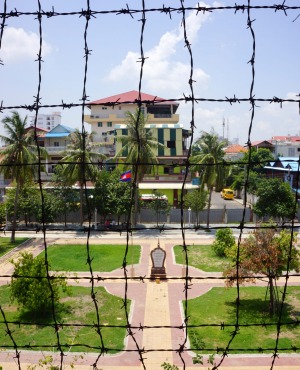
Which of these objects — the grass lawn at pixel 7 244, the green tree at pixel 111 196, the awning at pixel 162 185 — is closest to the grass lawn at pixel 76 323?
the grass lawn at pixel 7 244

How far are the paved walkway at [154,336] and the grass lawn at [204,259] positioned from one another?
332 millimetres

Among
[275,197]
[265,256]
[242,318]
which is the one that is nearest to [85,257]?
[242,318]

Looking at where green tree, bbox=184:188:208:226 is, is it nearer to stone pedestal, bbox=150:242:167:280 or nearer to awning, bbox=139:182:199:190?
awning, bbox=139:182:199:190

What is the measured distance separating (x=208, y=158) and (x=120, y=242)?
4.40 meters

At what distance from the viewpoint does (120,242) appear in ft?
50.7

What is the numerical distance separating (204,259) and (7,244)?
279 inches

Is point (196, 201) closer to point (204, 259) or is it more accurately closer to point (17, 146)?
point (204, 259)

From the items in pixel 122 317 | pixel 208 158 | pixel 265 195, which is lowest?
pixel 122 317

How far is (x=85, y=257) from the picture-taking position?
1294cm

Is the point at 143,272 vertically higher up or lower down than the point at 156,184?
lower down

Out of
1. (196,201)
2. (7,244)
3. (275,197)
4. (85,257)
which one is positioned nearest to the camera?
(85,257)

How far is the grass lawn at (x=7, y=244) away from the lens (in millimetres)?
14180

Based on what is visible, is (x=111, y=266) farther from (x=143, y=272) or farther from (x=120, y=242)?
(x=120, y=242)

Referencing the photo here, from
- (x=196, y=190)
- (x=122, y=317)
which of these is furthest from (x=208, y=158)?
(x=122, y=317)
